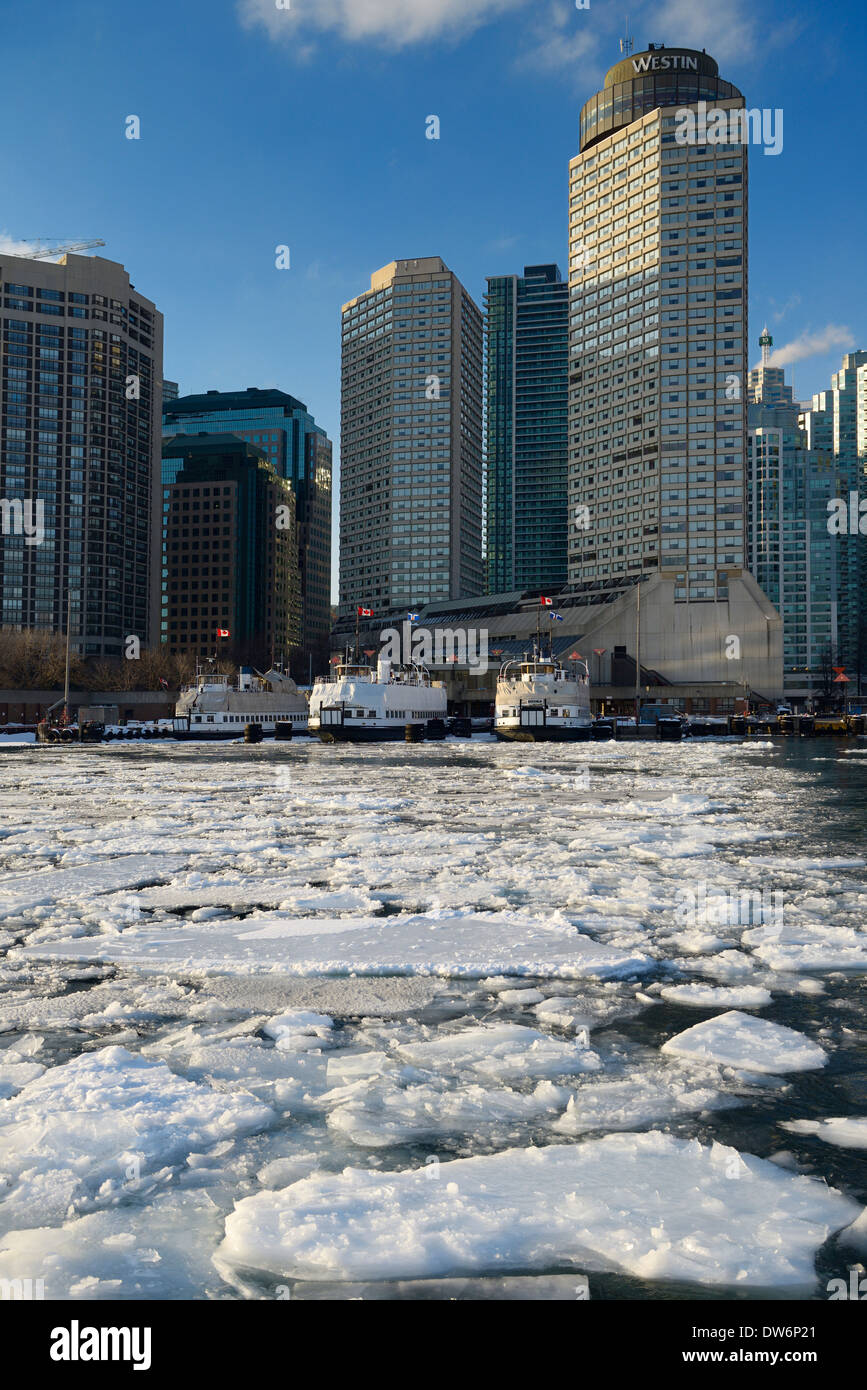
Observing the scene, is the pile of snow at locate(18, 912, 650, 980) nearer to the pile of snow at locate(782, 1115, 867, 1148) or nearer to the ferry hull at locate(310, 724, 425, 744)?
the pile of snow at locate(782, 1115, 867, 1148)

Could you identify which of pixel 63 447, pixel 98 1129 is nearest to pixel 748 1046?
pixel 98 1129

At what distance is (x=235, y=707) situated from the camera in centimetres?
8875

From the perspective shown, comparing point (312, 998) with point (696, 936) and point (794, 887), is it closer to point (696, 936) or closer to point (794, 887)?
point (696, 936)

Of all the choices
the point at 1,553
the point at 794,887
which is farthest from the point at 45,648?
the point at 794,887

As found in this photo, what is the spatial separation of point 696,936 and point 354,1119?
5078 millimetres

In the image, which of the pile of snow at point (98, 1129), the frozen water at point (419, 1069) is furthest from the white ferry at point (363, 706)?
the pile of snow at point (98, 1129)

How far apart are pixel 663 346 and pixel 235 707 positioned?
369 ft

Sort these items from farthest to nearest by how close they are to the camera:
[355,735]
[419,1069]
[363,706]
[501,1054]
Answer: [363,706] → [355,735] → [501,1054] → [419,1069]

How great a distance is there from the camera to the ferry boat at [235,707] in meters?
84.1

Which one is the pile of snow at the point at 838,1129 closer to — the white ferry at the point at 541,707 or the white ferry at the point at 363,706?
the white ferry at the point at 541,707

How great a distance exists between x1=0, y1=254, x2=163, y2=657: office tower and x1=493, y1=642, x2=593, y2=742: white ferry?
134450mm

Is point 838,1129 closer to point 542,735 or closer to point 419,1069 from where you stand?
point 419,1069

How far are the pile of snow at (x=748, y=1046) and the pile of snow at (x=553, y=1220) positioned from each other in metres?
1.34
